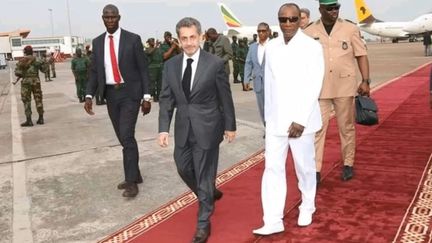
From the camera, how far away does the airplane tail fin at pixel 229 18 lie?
5369 centimetres

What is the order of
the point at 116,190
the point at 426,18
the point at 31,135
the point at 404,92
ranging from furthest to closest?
the point at 426,18, the point at 404,92, the point at 31,135, the point at 116,190

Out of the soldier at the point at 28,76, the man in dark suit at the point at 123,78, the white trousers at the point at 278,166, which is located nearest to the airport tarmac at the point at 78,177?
the man in dark suit at the point at 123,78

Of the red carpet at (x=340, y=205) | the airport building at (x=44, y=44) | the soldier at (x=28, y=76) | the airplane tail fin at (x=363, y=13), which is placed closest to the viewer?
the red carpet at (x=340, y=205)

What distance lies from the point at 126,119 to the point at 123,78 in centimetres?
42

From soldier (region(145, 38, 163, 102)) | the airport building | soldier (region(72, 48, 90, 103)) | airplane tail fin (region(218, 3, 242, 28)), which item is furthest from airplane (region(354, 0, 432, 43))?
the airport building

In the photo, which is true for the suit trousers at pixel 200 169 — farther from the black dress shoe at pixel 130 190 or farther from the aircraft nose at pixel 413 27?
the aircraft nose at pixel 413 27

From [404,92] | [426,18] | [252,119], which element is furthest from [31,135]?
[426,18]

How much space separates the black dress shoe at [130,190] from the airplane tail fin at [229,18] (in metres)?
49.3

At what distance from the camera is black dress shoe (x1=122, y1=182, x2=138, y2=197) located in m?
4.66

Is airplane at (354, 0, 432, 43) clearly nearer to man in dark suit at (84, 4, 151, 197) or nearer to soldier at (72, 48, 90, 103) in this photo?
soldier at (72, 48, 90, 103)

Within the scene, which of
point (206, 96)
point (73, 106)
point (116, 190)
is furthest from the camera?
point (73, 106)

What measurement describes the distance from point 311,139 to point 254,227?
861 mm

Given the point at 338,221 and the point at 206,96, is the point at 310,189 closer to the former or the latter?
the point at 338,221

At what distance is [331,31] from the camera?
443cm
